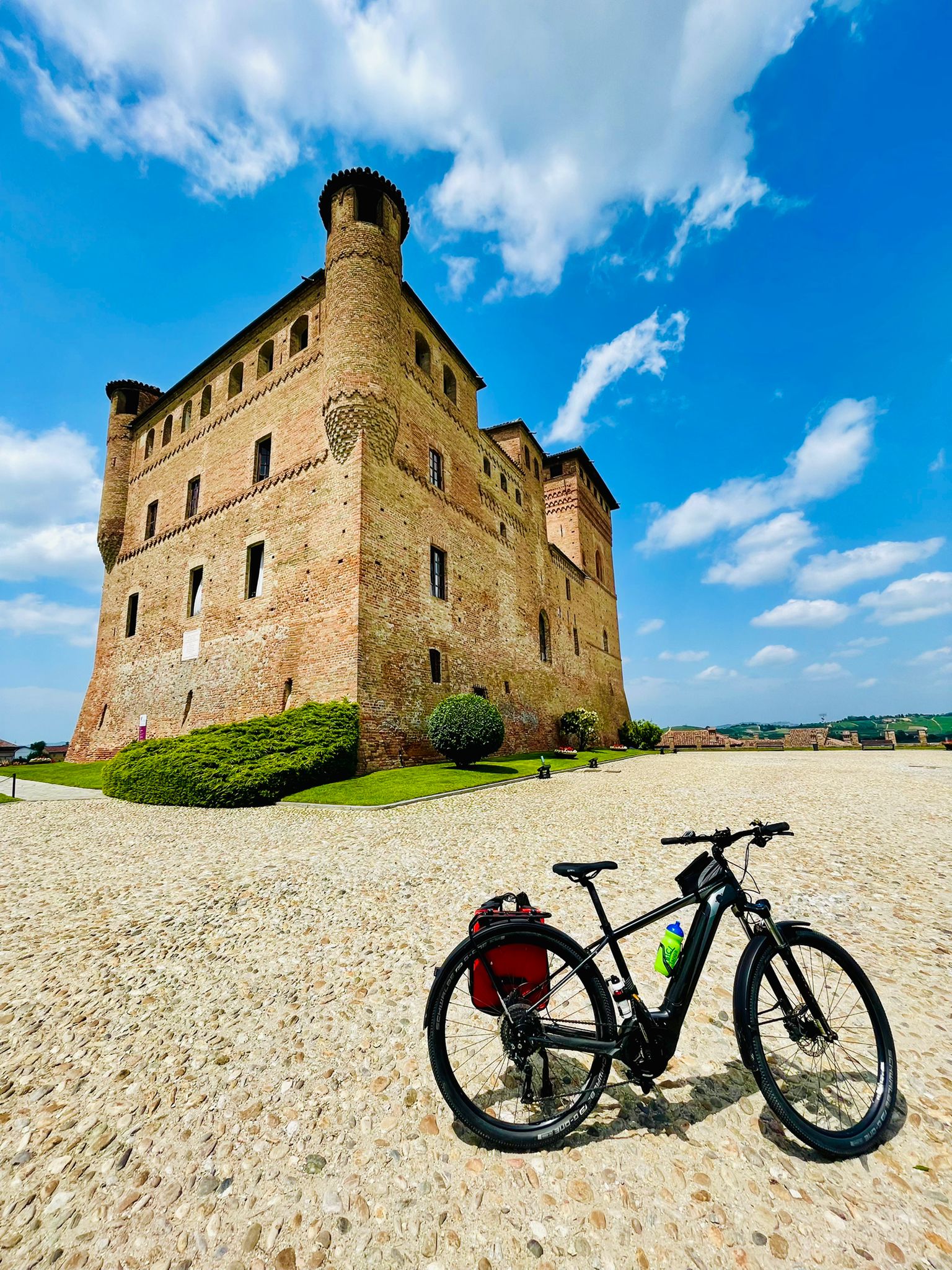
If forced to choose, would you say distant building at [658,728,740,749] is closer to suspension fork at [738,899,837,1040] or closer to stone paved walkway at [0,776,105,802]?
stone paved walkway at [0,776,105,802]

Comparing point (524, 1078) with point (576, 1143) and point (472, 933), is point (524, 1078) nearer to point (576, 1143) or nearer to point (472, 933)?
point (576, 1143)

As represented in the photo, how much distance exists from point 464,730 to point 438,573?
6.60 meters

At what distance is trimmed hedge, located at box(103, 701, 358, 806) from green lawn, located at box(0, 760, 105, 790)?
13.0 feet

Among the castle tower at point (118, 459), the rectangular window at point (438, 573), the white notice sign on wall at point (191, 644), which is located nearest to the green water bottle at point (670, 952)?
the rectangular window at point (438, 573)

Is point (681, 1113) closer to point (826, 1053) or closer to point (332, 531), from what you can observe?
point (826, 1053)

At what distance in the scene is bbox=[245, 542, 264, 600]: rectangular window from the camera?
17672 mm

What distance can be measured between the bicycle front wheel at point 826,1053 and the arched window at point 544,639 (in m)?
23.5

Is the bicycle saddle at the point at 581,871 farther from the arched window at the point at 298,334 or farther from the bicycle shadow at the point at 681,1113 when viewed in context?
the arched window at the point at 298,334

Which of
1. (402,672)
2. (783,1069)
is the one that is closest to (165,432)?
(402,672)

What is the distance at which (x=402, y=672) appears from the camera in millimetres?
15281

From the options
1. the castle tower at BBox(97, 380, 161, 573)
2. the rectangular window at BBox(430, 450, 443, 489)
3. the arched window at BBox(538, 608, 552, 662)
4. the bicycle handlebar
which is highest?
the castle tower at BBox(97, 380, 161, 573)

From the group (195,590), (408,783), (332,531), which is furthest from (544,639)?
(195,590)

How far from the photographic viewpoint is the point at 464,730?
14.2m

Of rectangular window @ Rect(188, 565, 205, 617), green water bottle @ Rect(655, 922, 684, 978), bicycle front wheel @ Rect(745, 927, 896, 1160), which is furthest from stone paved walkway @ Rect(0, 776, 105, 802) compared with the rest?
bicycle front wheel @ Rect(745, 927, 896, 1160)
